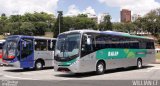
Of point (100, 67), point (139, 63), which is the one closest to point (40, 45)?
point (100, 67)

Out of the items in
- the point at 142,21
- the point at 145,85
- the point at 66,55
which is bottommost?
the point at 145,85

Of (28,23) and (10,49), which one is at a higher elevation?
(28,23)

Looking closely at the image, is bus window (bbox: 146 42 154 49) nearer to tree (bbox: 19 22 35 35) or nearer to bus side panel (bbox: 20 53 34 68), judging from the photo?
bus side panel (bbox: 20 53 34 68)

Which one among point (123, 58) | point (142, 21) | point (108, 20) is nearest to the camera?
point (123, 58)

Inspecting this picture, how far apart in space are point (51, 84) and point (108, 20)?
10892cm

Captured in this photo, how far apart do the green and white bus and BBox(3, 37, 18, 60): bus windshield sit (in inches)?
184

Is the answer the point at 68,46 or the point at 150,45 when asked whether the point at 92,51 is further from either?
the point at 150,45

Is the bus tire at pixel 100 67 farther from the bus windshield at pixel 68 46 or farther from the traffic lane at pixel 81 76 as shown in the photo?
the bus windshield at pixel 68 46

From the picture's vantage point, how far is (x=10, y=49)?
80.0 feet

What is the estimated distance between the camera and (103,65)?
864 inches

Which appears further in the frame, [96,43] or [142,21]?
[142,21]

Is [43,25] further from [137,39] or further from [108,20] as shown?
[137,39]

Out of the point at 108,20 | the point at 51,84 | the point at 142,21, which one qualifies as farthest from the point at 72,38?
the point at 108,20

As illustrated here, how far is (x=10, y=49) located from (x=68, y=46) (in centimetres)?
624
